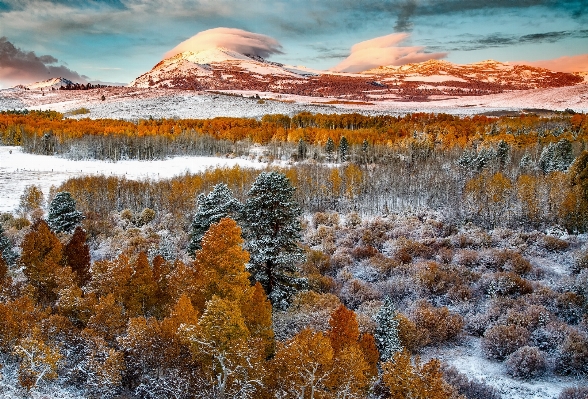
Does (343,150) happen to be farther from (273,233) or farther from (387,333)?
(387,333)

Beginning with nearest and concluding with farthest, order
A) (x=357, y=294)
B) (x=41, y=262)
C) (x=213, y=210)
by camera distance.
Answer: (x=213, y=210)
(x=41, y=262)
(x=357, y=294)

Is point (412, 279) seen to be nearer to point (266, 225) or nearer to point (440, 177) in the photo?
point (266, 225)

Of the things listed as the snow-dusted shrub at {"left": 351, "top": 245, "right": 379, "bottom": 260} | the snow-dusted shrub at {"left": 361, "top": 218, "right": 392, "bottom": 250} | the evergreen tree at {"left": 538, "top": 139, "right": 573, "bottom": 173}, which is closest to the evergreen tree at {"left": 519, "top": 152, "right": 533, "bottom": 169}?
the evergreen tree at {"left": 538, "top": 139, "right": 573, "bottom": 173}

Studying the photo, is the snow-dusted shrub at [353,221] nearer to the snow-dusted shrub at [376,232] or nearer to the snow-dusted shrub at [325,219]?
the snow-dusted shrub at [325,219]

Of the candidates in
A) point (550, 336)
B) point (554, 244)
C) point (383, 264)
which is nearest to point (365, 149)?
point (554, 244)

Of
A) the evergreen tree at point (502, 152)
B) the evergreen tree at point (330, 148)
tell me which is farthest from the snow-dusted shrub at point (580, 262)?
the evergreen tree at point (330, 148)

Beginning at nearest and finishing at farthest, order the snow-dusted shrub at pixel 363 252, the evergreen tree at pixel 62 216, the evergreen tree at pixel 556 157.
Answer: the snow-dusted shrub at pixel 363 252
the evergreen tree at pixel 62 216
the evergreen tree at pixel 556 157

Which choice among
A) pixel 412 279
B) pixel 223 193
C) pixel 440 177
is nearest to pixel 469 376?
pixel 412 279

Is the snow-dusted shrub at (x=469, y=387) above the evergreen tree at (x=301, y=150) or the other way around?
the other way around
